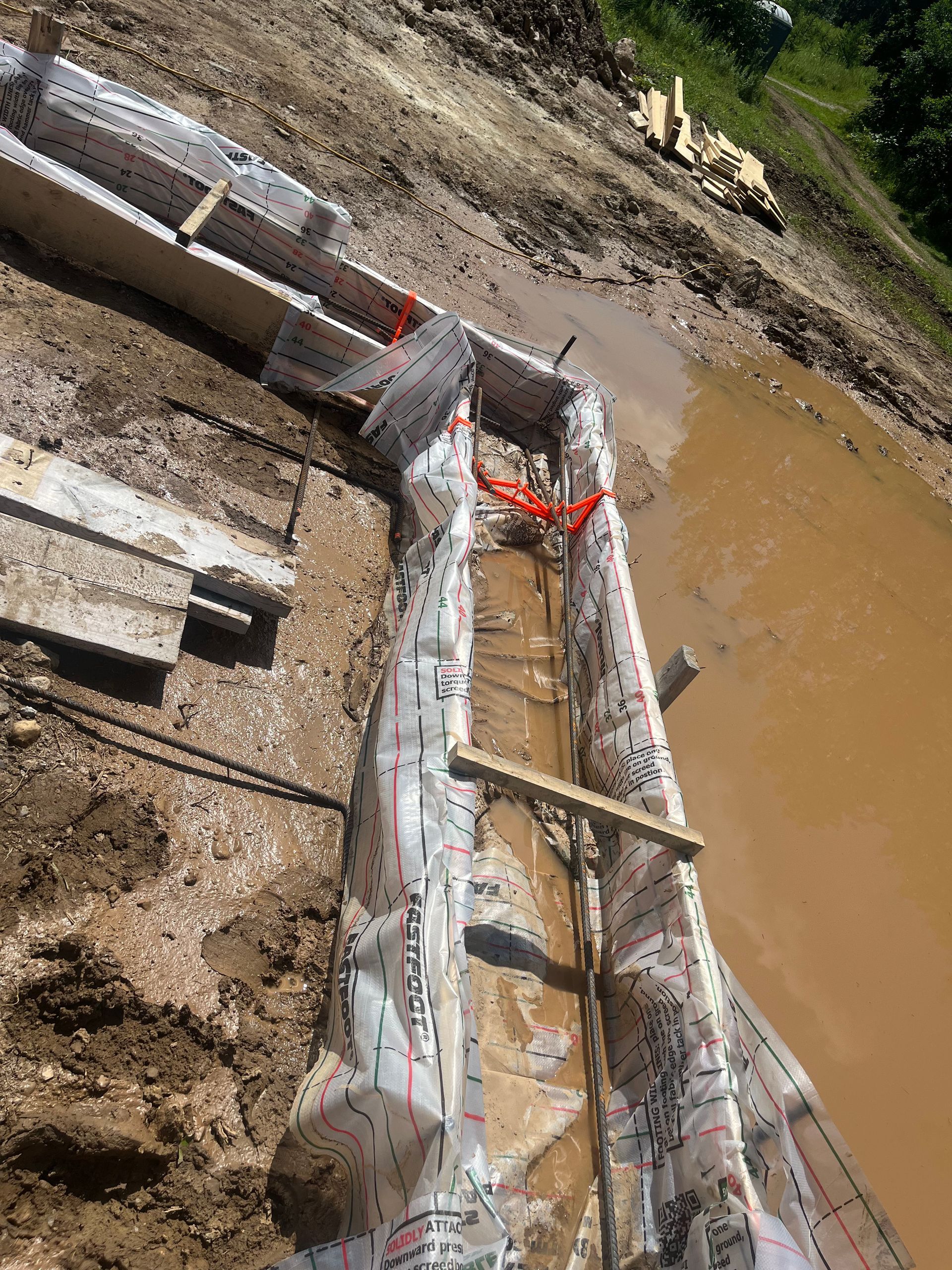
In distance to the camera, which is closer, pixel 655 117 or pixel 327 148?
pixel 327 148

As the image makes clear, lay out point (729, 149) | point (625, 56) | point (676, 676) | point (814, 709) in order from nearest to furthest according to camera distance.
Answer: point (676, 676), point (814, 709), point (625, 56), point (729, 149)

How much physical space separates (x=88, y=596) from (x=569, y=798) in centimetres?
184

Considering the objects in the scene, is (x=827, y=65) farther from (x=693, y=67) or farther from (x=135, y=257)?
(x=135, y=257)

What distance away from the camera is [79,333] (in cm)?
366

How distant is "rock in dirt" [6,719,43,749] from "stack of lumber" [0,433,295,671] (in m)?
0.29

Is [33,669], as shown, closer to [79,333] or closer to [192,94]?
[79,333]

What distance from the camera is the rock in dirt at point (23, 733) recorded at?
234 cm

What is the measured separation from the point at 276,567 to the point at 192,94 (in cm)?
496

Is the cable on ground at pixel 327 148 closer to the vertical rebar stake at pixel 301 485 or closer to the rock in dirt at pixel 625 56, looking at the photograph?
the vertical rebar stake at pixel 301 485

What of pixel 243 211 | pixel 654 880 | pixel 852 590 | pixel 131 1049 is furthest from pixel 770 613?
pixel 131 1049

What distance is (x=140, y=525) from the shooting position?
2832mm

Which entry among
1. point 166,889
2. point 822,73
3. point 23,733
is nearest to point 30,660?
point 23,733

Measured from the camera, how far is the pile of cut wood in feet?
37.1

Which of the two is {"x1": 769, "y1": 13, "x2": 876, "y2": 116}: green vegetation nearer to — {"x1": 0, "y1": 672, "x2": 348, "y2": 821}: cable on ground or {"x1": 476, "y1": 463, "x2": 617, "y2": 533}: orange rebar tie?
{"x1": 476, "y1": 463, "x2": 617, "y2": 533}: orange rebar tie
